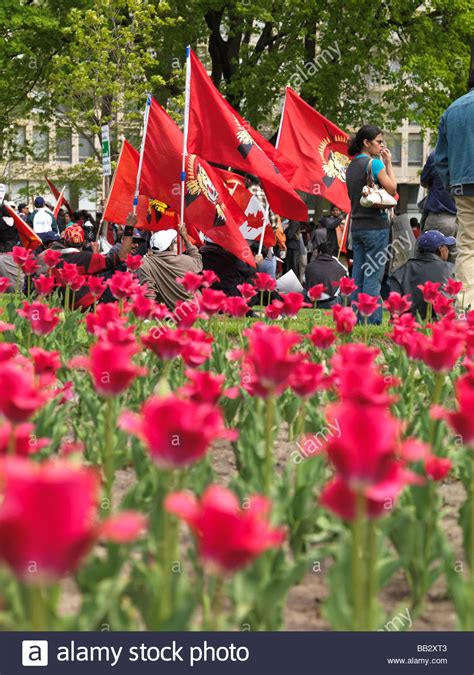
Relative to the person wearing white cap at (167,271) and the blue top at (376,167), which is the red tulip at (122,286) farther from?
the person wearing white cap at (167,271)

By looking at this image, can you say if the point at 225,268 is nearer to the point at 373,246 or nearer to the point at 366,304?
the point at 373,246

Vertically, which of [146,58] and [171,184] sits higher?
[146,58]

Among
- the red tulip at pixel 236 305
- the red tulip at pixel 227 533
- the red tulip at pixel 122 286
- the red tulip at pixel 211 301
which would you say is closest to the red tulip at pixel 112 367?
the red tulip at pixel 227 533

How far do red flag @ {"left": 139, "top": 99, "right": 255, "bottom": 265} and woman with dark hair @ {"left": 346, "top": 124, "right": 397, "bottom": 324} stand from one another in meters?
0.97

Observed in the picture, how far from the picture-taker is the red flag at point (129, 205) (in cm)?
1150

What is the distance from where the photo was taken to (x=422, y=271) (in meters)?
9.20

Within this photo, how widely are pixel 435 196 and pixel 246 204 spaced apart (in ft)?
7.14

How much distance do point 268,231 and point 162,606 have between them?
29.8 feet

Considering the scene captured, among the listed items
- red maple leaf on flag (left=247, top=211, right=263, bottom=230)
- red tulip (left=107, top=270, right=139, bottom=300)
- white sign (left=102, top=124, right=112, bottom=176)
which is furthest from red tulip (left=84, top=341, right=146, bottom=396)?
white sign (left=102, top=124, right=112, bottom=176)

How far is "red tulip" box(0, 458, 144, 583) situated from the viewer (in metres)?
1.30

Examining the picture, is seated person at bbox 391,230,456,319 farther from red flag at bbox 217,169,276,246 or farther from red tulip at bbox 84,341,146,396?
red tulip at bbox 84,341,146,396

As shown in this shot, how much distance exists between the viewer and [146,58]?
2316 cm
